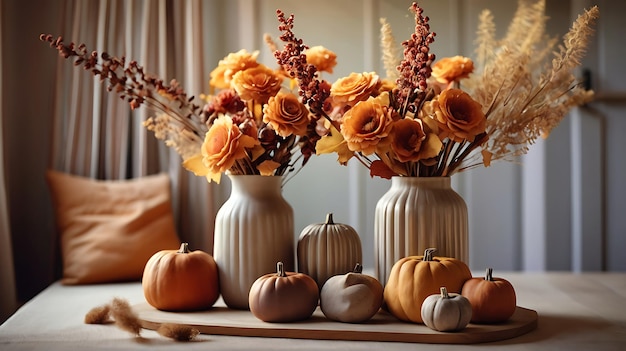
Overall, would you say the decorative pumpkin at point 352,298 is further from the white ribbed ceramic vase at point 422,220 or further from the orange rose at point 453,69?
the orange rose at point 453,69

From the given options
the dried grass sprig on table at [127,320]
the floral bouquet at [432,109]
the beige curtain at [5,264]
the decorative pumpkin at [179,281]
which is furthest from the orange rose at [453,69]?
the beige curtain at [5,264]

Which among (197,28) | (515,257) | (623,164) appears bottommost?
(515,257)

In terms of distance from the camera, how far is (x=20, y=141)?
2176mm

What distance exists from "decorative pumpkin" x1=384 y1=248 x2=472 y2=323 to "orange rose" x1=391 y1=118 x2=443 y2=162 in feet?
0.52

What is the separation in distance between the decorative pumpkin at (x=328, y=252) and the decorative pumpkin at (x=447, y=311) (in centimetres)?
20

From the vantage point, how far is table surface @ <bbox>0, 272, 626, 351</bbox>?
1.02m

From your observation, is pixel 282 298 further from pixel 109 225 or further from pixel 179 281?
pixel 109 225

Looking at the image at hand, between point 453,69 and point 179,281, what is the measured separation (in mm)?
646

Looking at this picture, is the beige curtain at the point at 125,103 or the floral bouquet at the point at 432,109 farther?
the beige curtain at the point at 125,103

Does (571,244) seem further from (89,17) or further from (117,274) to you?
(89,17)

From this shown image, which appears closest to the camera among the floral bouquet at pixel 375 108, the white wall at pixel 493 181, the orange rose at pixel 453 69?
the floral bouquet at pixel 375 108

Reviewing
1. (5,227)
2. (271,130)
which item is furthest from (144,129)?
(271,130)

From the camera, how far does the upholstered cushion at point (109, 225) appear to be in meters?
1.83

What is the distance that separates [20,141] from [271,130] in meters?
1.28
